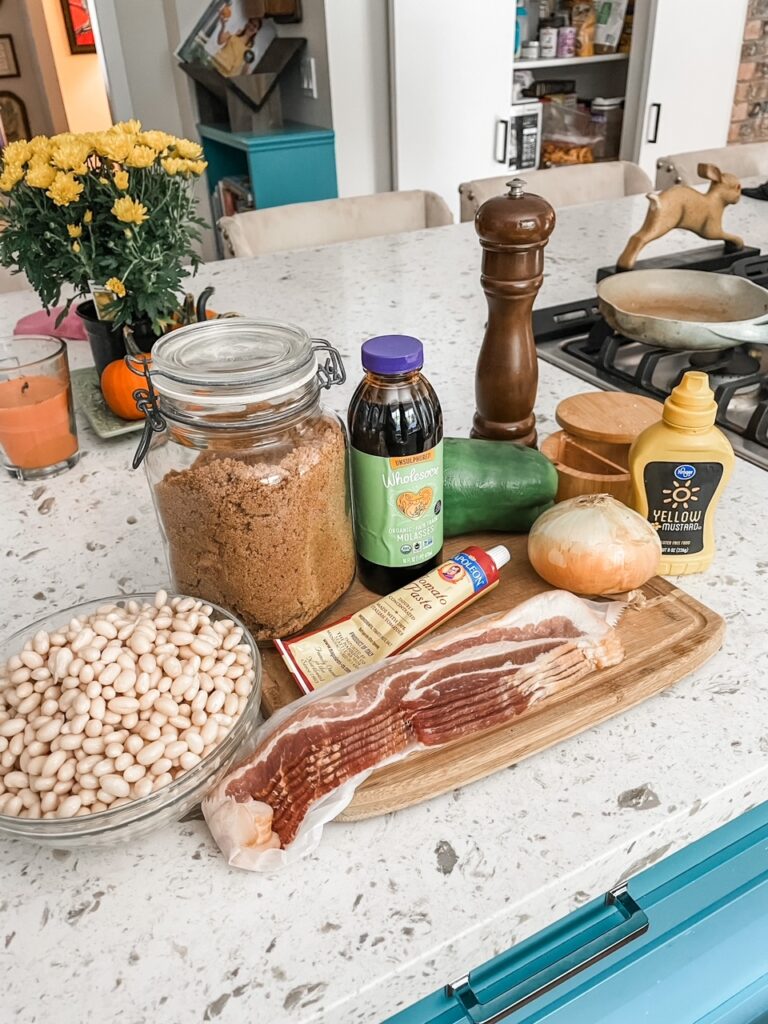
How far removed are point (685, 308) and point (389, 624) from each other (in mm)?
714

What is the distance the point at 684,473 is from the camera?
25.3 inches

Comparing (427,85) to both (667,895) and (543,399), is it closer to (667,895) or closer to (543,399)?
(543,399)

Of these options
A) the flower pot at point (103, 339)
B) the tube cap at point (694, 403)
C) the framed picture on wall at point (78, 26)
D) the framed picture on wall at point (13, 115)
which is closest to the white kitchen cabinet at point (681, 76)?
the flower pot at point (103, 339)

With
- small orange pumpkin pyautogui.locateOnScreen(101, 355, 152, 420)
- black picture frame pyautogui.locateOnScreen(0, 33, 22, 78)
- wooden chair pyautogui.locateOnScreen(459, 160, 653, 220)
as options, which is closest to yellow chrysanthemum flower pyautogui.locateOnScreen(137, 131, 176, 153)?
small orange pumpkin pyautogui.locateOnScreen(101, 355, 152, 420)

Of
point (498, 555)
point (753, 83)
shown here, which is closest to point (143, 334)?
point (498, 555)

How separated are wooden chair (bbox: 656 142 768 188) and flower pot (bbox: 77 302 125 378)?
1.65 metres

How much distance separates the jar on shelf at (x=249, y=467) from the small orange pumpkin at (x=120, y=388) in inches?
12.7

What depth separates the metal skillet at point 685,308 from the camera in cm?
94

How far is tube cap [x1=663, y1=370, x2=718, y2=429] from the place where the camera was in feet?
2.04

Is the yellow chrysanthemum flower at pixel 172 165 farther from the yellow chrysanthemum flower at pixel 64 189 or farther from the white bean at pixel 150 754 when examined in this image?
the white bean at pixel 150 754

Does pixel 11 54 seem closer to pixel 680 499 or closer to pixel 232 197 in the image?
pixel 232 197

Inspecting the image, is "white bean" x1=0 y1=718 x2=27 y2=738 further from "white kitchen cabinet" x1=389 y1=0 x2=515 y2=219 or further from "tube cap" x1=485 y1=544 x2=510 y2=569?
"white kitchen cabinet" x1=389 y1=0 x2=515 y2=219

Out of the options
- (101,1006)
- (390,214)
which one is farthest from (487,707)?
(390,214)

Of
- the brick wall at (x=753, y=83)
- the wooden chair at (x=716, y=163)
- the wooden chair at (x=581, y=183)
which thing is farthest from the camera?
the brick wall at (x=753, y=83)
